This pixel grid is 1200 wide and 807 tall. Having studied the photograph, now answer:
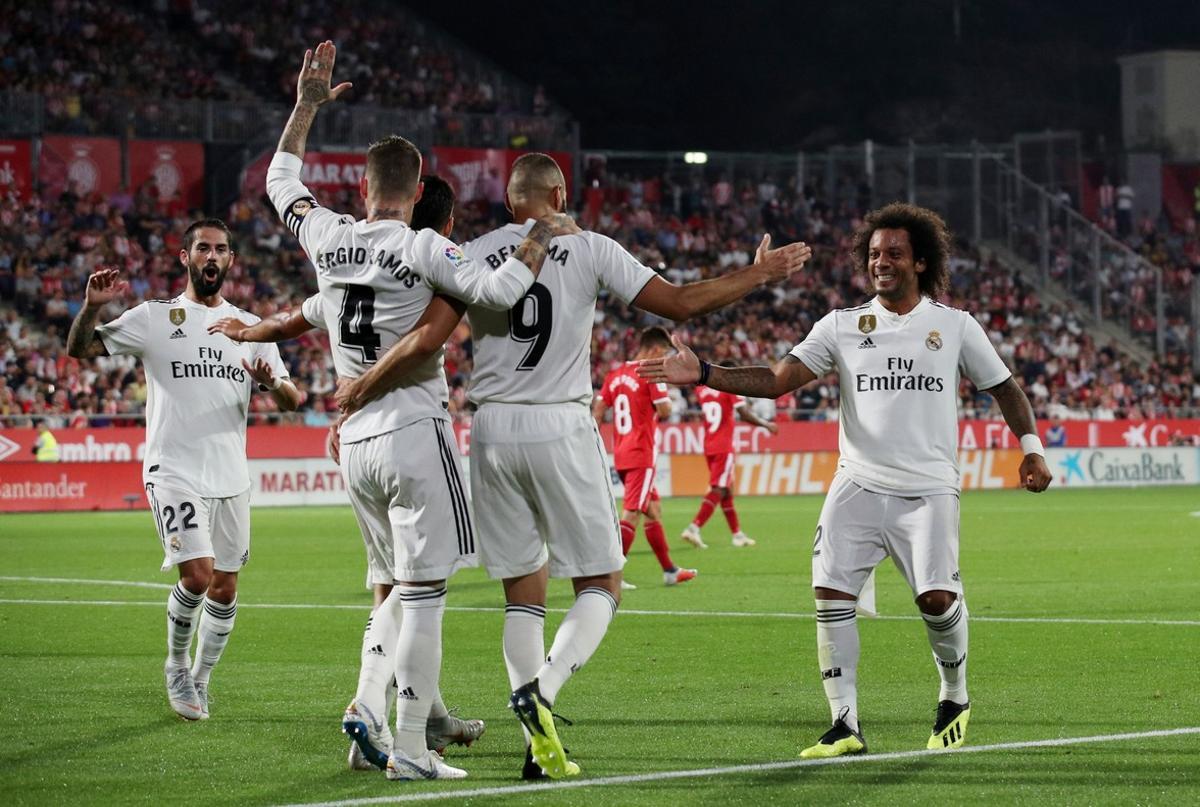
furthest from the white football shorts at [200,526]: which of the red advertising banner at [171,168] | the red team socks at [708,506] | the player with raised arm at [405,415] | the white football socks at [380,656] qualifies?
the red advertising banner at [171,168]

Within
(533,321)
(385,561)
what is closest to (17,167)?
(385,561)

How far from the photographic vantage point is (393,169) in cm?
736

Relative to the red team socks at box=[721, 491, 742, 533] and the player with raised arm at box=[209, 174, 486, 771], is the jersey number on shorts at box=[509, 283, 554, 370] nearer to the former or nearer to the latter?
the player with raised arm at box=[209, 174, 486, 771]

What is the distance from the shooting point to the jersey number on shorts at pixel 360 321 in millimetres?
7363

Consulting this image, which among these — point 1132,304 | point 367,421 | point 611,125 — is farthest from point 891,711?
point 611,125

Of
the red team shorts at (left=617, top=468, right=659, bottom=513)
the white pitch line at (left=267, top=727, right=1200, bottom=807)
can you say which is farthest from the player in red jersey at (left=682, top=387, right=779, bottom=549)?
the white pitch line at (left=267, top=727, right=1200, bottom=807)

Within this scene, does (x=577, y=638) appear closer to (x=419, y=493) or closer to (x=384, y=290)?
(x=419, y=493)

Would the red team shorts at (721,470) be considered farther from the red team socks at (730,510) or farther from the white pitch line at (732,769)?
the white pitch line at (732,769)

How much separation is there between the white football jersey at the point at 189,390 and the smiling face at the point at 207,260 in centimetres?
14

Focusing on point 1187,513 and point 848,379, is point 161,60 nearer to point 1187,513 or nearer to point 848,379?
point 1187,513

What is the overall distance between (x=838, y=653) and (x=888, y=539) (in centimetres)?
57

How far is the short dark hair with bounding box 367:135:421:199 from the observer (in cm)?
736

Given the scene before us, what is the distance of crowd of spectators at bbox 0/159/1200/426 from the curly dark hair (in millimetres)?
24670

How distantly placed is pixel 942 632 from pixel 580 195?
40277 millimetres
